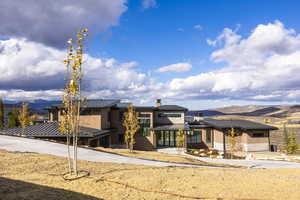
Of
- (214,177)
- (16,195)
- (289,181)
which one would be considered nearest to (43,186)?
(16,195)

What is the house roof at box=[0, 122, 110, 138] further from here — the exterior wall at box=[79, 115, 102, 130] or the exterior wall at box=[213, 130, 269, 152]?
the exterior wall at box=[213, 130, 269, 152]

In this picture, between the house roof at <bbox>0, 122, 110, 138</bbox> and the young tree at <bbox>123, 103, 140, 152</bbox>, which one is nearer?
the house roof at <bbox>0, 122, 110, 138</bbox>

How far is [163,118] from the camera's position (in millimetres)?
38969

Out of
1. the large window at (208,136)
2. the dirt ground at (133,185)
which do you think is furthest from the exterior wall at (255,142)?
the dirt ground at (133,185)

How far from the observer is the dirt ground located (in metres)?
8.34

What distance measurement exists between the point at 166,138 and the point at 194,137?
5240 mm

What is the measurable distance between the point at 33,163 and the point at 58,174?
3.33m

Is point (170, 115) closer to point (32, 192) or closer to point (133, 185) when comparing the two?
point (133, 185)

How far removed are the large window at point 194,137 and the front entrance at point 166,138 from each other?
3059 mm

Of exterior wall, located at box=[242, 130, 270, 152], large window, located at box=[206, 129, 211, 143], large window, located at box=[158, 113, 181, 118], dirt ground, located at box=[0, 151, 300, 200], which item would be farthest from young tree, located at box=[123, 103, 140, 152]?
exterior wall, located at box=[242, 130, 270, 152]

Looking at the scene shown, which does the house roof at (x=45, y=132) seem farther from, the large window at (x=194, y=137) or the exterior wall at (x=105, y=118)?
the large window at (x=194, y=137)

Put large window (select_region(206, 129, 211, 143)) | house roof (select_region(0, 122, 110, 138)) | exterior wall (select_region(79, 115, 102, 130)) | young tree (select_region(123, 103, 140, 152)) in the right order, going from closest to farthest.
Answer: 1. house roof (select_region(0, 122, 110, 138))
2. young tree (select_region(123, 103, 140, 152))
3. exterior wall (select_region(79, 115, 102, 130))
4. large window (select_region(206, 129, 211, 143))

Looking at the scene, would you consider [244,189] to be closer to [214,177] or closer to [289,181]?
[214,177]

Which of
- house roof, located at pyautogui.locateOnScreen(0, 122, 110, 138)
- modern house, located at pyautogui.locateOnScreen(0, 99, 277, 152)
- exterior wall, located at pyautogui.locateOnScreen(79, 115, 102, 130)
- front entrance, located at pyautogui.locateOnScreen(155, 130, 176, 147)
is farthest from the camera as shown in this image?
front entrance, located at pyautogui.locateOnScreen(155, 130, 176, 147)
